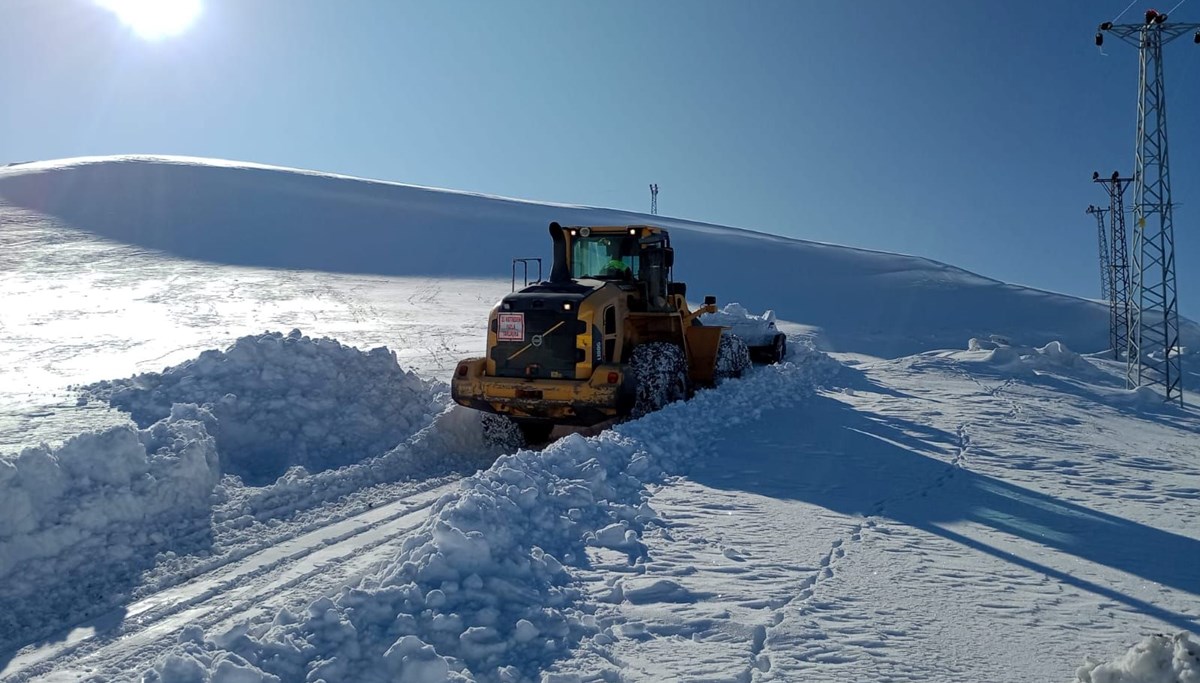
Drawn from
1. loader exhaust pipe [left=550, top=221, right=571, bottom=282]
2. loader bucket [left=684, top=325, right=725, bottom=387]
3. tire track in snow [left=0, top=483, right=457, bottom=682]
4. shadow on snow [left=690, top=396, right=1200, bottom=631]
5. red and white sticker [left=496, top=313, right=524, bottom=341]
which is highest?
loader exhaust pipe [left=550, top=221, right=571, bottom=282]

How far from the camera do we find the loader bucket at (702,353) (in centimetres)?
1177

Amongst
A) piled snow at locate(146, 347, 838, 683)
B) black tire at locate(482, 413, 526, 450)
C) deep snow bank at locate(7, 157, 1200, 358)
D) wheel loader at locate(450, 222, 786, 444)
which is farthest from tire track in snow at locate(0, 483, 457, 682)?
deep snow bank at locate(7, 157, 1200, 358)

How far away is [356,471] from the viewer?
24.3 ft

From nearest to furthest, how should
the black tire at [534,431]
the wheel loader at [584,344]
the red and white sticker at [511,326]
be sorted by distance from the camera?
the wheel loader at [584,344] < the red and white sticker at [511,326] < the black tire at [534,431]

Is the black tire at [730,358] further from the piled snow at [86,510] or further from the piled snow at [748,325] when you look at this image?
the piled snow at [86,510]

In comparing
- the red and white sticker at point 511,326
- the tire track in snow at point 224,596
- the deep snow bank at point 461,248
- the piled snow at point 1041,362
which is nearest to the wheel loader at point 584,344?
the red and white sticker at point 511,326

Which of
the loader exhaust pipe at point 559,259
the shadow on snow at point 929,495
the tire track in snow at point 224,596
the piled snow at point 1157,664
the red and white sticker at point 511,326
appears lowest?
the tire track in snow at point 224,596

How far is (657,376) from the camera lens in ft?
31.9

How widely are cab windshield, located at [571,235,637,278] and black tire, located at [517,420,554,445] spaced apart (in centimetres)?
231

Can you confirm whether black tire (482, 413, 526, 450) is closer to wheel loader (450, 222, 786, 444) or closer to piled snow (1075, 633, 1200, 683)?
wheel loader (450, 222, 786, 444)

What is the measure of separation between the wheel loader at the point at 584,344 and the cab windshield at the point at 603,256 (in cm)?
1

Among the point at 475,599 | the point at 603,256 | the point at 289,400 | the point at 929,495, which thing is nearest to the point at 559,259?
the point at 603,256

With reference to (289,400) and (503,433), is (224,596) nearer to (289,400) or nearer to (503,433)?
(289,400)

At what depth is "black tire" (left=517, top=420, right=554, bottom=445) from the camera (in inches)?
377
